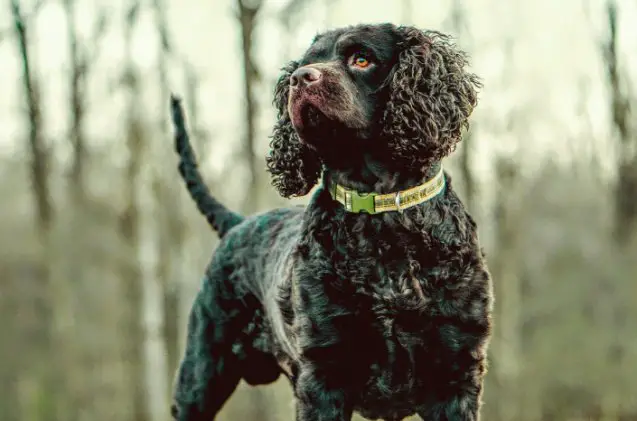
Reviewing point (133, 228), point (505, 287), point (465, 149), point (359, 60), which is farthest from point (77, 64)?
point (359, 60)

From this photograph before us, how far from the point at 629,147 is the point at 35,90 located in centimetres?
1096

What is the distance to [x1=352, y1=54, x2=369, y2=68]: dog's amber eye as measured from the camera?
323 centimetres

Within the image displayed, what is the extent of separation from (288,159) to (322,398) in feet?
3.58

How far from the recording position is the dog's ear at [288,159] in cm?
361

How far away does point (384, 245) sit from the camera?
3.22 metres

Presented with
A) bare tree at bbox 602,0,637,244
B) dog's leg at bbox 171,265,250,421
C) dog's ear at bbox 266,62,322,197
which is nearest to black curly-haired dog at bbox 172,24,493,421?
dog's ear at bbox 266,62,322,197

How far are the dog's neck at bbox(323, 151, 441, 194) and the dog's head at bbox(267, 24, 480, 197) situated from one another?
4 cm

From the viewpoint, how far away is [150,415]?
54.9 feet

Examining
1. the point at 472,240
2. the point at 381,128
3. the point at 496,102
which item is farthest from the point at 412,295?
the point at 496,102

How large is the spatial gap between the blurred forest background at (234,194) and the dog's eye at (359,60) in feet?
25.7

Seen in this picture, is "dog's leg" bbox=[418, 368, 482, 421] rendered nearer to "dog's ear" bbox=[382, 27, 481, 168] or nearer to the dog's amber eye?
"dog's ear" bbox=[382, 27, 481, 168]

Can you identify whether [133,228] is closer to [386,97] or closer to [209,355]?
[209,355]

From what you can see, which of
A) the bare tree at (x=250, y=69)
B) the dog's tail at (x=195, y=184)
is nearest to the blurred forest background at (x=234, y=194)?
the bare tree at (x=250, y=69)

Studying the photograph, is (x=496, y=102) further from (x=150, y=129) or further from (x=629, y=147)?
(x=150, y=129)
